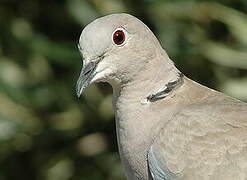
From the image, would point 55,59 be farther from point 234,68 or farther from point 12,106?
point 234,68

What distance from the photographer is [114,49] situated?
3576 millimetres

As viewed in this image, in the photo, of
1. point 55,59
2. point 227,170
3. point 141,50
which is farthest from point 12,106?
point 227,170

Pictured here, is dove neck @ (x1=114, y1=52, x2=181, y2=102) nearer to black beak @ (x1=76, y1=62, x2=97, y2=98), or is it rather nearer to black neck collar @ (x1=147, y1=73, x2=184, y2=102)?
black neck collar @ (x1=147, y1=73, x2=184, y2=102)

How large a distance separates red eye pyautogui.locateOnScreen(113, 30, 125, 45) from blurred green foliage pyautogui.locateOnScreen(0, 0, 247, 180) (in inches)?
47.4

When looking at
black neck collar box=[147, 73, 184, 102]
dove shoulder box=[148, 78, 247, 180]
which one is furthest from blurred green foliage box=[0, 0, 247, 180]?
dove shoulder box=[148, 78, 247, 180]

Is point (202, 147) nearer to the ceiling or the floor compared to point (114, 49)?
nearer to the floor

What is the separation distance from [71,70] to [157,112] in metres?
1.53

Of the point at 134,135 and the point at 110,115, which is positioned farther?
the point at 110,115

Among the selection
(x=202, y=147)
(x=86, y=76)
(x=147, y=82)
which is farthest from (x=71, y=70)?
(x=202, y=147)

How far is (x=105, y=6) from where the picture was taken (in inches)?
199

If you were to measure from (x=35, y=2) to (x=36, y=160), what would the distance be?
834 mm

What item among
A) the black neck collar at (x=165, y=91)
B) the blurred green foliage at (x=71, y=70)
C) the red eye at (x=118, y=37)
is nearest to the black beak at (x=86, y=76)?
the red eye at (x=118, y=37)

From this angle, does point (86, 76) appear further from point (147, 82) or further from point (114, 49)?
point (147, 82)

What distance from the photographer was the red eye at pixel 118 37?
3.57 m
